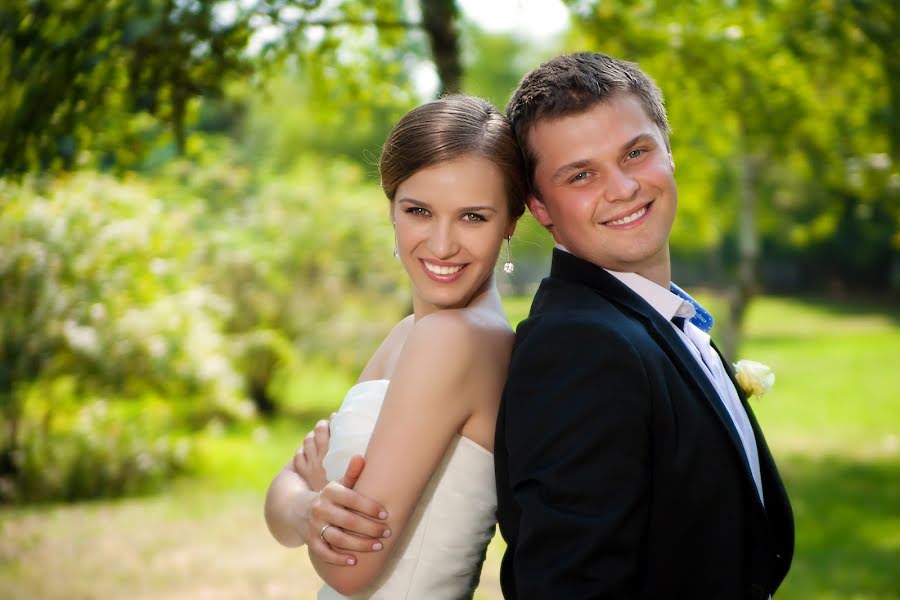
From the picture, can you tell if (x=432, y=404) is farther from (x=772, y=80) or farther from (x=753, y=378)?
(x=772, y=80)

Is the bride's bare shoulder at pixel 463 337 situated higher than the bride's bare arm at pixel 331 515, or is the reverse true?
the bride's bare shoulder at pixel 463 337

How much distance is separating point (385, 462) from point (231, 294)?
1097 cm

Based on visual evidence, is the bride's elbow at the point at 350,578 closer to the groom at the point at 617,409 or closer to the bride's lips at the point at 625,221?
the groom at the point at 617,409

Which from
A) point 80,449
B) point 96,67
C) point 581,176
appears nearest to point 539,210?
Answer: point 581,176

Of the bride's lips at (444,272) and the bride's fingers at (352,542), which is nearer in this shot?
the bride's fingers at (352,542)

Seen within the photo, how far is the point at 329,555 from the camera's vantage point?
2.22 metres

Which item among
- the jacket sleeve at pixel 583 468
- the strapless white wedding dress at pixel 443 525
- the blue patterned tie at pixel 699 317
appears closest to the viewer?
the jacket sleeve at pixel 583 468

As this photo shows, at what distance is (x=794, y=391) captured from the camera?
57.0 ft

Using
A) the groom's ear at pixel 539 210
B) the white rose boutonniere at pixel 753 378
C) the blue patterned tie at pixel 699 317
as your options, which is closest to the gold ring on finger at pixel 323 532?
the groom's ear at pixel 539 210

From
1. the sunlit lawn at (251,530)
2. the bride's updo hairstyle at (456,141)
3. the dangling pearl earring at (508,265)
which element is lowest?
the sunlit lawn at (251,530)

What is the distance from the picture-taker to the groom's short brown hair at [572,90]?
7.23 ft

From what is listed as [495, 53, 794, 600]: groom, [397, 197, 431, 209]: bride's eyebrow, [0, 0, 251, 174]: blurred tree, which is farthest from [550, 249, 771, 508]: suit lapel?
[0, 0, 251, 174]: blurred tree

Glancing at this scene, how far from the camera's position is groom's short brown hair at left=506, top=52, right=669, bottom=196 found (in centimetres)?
221

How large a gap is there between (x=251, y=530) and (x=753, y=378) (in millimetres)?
6121
